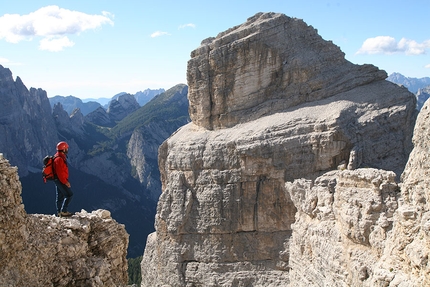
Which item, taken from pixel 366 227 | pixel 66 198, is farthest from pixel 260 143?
pixel 66 198

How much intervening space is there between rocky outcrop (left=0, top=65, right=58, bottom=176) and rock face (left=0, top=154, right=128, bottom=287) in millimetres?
63796

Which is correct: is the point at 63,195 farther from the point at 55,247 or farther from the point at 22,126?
the point at 22,126

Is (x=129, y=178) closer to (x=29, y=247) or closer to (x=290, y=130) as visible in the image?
(x=290, y=130)

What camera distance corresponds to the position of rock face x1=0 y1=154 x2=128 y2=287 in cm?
1030

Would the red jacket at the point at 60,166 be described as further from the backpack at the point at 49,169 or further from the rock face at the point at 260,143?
the rock face at the point at 260,143

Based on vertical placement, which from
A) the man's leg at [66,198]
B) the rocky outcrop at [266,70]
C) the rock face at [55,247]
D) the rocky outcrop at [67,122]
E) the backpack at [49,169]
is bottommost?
the rock face at [55,247]

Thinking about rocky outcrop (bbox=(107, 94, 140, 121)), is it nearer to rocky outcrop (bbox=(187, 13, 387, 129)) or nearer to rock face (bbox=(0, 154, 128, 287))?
rocky outcrop (bbox=(187, 13, 387, 129))

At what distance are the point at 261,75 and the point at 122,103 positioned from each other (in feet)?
396

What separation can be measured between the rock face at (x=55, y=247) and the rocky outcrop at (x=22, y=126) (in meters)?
63.8

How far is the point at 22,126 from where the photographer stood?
7844 cm

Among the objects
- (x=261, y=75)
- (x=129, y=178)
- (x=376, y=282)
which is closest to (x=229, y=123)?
(x=261, y=75)

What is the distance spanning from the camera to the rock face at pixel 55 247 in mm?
10305

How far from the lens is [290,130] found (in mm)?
33438

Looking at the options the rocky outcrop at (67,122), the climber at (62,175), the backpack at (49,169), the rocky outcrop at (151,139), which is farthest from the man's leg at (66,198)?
the rocky outcrop at (67,122)
